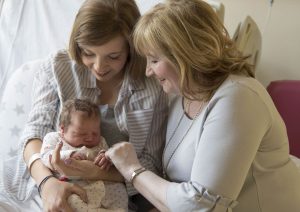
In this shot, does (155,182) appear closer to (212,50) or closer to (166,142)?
(166,142)

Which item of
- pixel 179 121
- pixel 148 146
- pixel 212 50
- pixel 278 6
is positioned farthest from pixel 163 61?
pixel 278 6

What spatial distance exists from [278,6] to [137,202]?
4.66ft

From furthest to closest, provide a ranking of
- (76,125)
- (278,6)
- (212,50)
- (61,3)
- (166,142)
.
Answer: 1. (278,6)
2. (61,3)
3. (166,142)
4. (76,125)
5. (212,50)

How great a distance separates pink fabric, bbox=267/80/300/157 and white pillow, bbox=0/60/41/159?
49.2 inches

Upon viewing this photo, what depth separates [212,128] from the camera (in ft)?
3.81

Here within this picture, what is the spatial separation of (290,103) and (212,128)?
1.22 m

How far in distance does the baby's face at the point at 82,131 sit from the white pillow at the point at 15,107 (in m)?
0.39

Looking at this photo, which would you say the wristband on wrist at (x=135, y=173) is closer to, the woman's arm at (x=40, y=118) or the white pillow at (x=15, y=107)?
the woman's arm at (x=40, y=118)

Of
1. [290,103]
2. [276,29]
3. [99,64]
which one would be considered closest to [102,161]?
[99,64]

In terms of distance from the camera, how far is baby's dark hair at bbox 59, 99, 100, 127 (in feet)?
4.48

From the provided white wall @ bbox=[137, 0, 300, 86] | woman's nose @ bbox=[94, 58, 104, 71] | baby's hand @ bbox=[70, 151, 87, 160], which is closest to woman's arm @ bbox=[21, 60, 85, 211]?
baby's hand @ bbox=[70, 151, 87, 160]

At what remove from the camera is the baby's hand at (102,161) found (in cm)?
136

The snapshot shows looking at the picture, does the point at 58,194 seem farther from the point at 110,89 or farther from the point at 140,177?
the point at 110,89

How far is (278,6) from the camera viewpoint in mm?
2357
